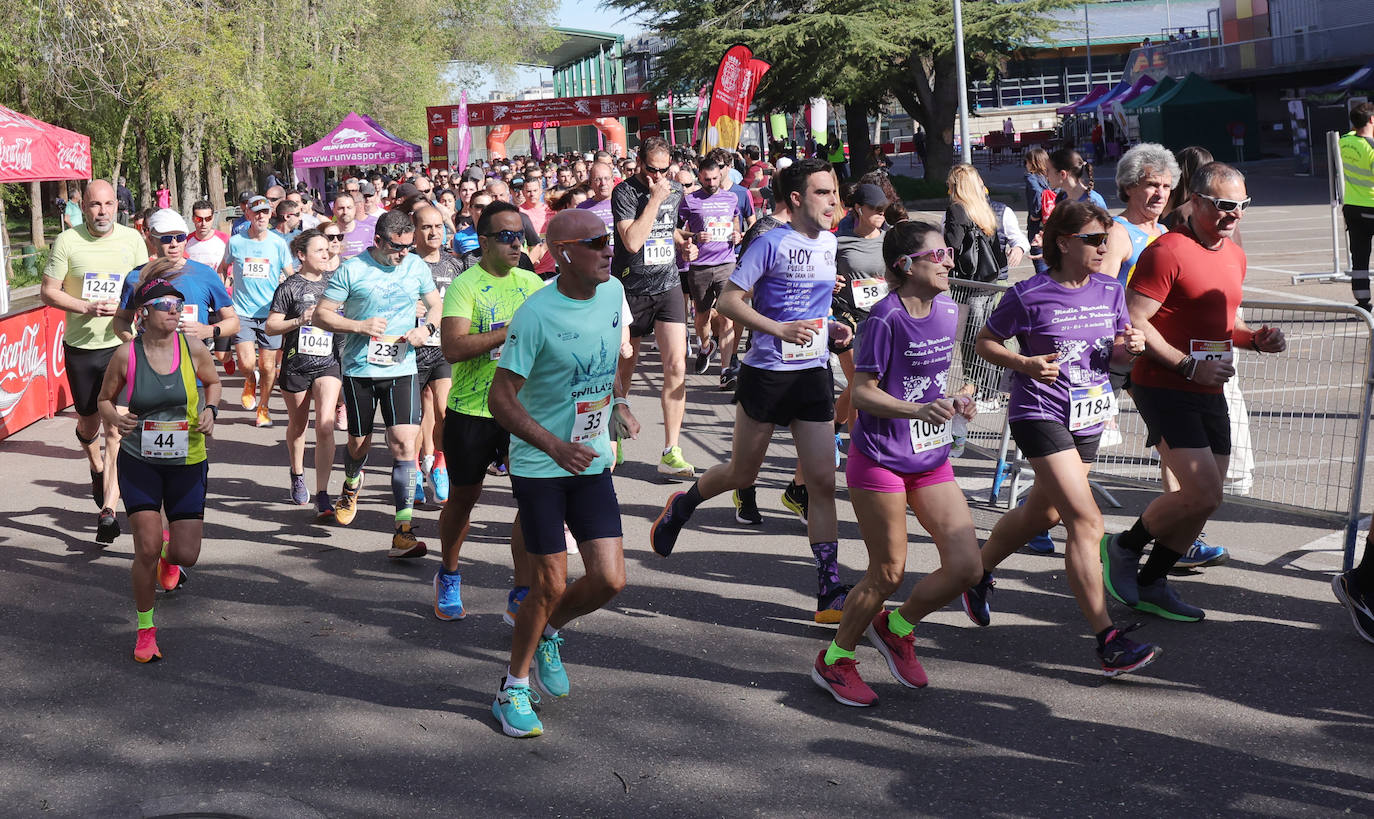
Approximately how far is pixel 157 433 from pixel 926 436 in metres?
3.27

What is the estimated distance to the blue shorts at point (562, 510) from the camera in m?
4.89

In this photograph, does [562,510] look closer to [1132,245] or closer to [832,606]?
[832,606]

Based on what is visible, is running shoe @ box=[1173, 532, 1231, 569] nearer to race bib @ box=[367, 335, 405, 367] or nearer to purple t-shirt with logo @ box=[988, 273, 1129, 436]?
purple t-shirt with logo @ box=[988, 273, 1129, 436]

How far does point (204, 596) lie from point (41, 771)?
7.23 feet

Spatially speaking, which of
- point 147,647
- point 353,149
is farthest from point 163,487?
point 353,149

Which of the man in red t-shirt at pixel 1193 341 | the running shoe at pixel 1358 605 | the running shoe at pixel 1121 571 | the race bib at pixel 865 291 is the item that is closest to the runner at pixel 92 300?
the race bib at pixel 865 291

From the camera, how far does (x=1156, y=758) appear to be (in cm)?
459

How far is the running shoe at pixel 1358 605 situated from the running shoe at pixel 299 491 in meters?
6.00

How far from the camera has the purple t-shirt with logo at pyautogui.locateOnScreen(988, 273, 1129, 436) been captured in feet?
17.6

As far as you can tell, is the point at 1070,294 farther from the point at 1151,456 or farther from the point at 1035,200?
the point at 1035,200

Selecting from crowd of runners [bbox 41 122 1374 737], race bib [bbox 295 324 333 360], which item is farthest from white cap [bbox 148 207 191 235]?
race bib [bbox 295 324 333 360]

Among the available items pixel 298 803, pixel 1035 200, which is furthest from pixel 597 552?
pixel 1035 200

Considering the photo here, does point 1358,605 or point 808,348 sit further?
point 808,348

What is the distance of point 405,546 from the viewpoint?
7480 mm
